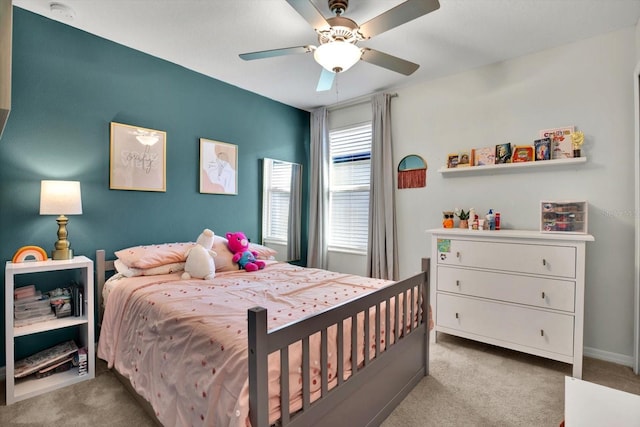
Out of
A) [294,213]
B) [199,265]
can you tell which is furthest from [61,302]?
[294,213]

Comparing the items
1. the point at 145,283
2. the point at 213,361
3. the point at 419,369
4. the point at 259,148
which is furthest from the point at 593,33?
the point at 145,283

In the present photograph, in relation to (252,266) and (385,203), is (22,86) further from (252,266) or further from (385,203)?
(385,203)

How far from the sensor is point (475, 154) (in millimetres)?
3109

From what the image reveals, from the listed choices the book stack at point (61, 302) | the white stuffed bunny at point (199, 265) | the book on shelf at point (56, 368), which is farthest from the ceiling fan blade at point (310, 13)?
the book on shelf at point (56, 368)

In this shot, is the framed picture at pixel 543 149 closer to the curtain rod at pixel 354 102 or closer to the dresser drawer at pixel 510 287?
the dresser drawer at pixel 510 287

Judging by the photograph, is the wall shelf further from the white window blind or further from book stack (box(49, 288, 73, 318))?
book stack (box(49, 288, 73, 318))

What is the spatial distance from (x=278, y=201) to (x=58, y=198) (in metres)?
2.24

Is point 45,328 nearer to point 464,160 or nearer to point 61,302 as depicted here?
point 61,302

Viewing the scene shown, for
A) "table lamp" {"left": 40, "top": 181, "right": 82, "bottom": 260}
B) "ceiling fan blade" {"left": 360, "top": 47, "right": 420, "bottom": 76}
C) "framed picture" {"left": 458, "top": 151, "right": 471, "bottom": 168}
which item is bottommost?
"table lamp" {"left": 40, "top": 181, "right": 82, "bottom": 260}

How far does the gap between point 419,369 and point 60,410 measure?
231 centimetres

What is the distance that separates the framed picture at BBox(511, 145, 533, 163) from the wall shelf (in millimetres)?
59

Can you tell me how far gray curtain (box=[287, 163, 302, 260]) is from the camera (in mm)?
4129

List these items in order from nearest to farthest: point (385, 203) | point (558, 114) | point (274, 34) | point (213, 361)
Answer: point (213, 361) < point (274, 34) < point (558, 114) < point (385, 203)

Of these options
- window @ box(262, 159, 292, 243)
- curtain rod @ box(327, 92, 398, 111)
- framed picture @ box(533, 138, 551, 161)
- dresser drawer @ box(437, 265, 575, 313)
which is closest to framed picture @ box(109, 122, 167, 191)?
window @ box(262, 159, 292, 243)
